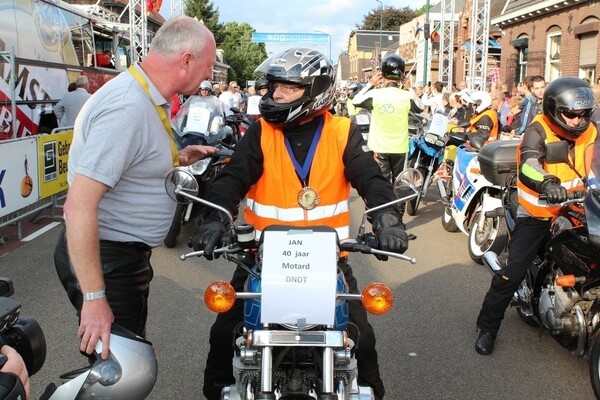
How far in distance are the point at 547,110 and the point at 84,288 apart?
328 cm

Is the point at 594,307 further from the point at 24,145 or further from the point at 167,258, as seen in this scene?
the point at 24,145

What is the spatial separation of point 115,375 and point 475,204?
18.4 ft

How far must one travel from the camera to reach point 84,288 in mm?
2459

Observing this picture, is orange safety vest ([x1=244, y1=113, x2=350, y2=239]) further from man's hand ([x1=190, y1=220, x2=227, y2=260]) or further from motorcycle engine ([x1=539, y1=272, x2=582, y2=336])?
motorcycle engine ([x1=539, y1=272, x2=582, y2=336])

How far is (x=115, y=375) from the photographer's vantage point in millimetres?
2340

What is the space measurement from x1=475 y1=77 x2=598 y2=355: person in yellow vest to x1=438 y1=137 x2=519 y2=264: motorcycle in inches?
56.8

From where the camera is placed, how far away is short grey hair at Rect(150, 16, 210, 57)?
273cm

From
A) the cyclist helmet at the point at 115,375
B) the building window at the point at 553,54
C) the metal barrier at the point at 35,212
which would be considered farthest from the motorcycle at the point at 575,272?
the building window at the point at 553,54

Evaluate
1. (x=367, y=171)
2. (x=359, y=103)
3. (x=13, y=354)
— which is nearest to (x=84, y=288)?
(x=13, y=354)

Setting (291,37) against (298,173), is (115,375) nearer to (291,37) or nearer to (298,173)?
(298,173)

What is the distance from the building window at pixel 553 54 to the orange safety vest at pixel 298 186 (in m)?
23.0

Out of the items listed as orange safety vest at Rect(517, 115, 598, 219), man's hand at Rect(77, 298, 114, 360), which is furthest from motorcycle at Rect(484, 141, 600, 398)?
man's hand at Rect(77, 298, 114, 360)

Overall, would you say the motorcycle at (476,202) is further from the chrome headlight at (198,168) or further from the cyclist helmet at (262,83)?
the chrome headlight at (198,168)

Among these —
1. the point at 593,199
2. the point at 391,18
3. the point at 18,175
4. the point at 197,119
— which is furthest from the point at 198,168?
the point at 391,18
